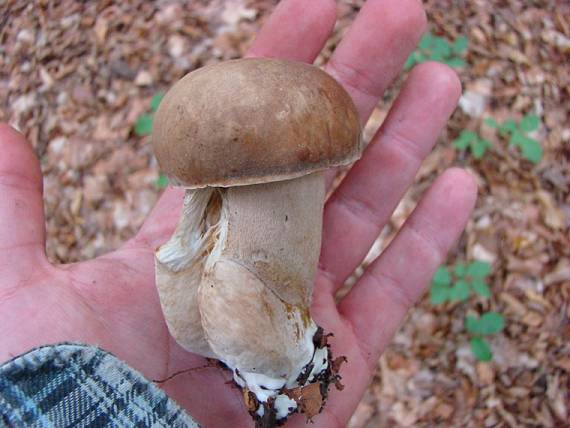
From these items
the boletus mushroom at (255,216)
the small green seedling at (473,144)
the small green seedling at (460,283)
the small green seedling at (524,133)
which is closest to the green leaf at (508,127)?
the small green seedling at (524,133)

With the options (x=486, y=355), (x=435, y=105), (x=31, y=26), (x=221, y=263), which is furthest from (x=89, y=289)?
(x=31, y=26)

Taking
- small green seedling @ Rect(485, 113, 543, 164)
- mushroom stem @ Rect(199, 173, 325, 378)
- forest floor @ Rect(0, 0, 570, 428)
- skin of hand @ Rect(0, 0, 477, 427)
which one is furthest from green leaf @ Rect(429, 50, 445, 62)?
mushroom stem @ Rect(199, 173, 325, 378)

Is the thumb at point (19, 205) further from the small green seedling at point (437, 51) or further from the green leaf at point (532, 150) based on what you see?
the green leaf at point (532, 150)

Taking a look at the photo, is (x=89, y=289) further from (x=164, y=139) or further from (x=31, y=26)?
(x=31, y=26)

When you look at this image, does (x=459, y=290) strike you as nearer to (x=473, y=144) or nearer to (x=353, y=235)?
(x=353, y=235)

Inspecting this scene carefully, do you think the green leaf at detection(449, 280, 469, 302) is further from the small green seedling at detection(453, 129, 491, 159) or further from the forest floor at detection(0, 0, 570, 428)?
the small green seedling at detection(453, 129, 491, 159)

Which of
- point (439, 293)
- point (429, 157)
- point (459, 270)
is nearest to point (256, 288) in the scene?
point (439, 293)
